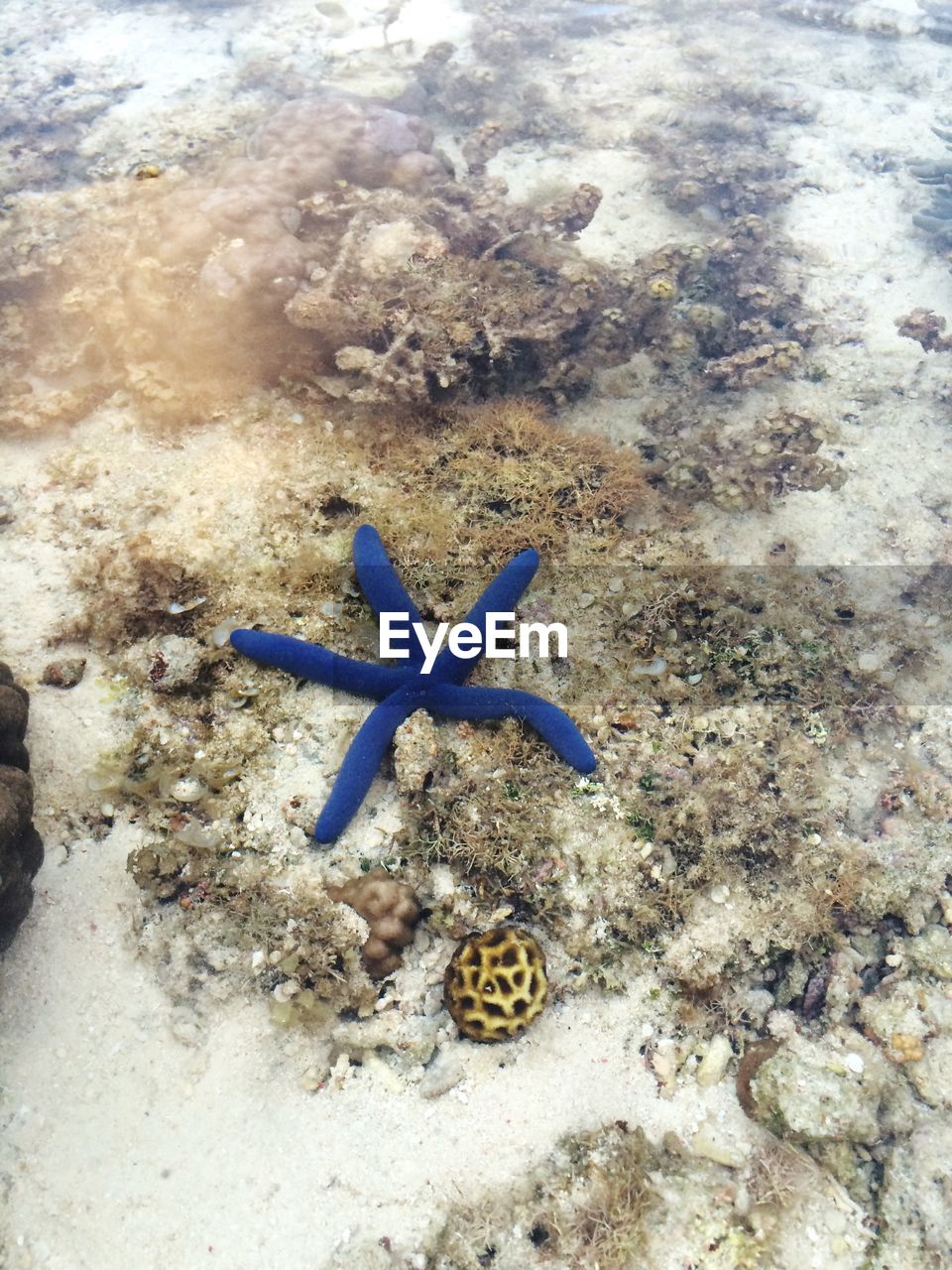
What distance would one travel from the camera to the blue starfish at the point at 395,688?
3932mm

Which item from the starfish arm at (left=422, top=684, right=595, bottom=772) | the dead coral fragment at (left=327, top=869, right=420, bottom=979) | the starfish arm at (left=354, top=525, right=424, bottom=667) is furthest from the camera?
the starfish arm at (left=354, top=525, right=424, bottom=667)

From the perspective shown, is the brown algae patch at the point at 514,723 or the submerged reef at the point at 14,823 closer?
the submerged reef at the point at 14,823

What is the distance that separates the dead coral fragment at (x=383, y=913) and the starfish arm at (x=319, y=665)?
1037mm

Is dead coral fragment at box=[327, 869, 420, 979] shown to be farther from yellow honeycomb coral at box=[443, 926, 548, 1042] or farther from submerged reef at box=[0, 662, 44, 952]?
submerged reef at box=[0, 662, 44, 952]

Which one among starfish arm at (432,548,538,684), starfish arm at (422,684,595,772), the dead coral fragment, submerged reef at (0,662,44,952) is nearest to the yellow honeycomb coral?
the dead coral fragment

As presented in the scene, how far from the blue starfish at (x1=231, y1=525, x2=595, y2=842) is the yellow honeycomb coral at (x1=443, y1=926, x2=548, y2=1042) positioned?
0.92 m

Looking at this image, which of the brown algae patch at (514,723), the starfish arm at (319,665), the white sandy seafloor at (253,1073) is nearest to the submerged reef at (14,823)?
the white sandy seafloor at (253,1073)

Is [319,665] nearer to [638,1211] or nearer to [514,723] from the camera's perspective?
[514,723]

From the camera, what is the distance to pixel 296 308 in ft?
19.0

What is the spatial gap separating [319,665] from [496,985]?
1.91m

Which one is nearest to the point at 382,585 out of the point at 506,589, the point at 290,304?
the point at 506,589

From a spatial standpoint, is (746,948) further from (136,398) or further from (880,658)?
(136,398)

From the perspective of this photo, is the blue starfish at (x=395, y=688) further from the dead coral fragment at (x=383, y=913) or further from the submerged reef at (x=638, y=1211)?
the submerged reef at (x=638, y=1211)

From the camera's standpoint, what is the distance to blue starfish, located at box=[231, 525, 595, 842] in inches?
155
